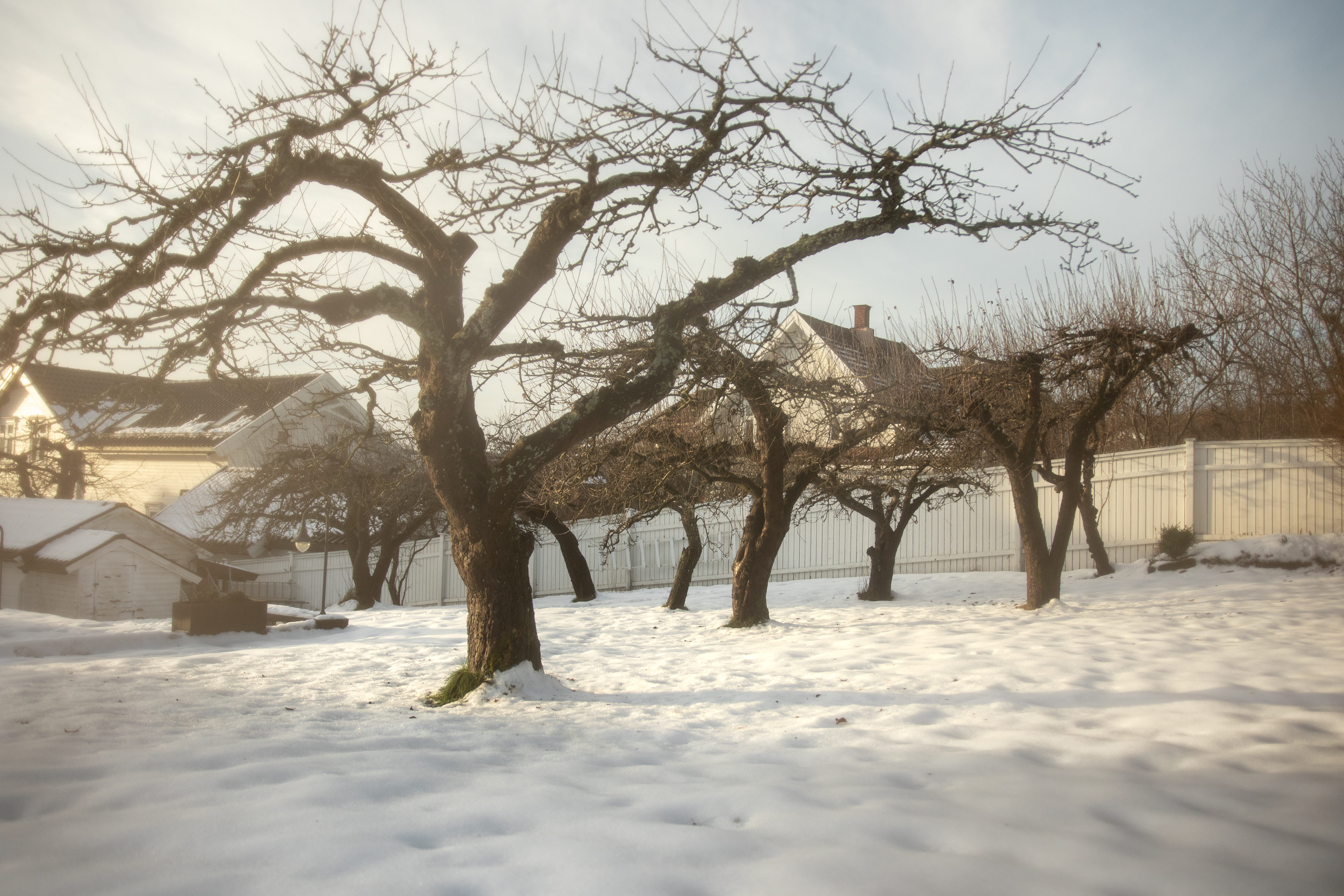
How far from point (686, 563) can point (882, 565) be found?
2960mm

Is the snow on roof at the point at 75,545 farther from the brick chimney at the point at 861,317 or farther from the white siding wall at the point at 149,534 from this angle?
the brick chimney at the point at 861,317

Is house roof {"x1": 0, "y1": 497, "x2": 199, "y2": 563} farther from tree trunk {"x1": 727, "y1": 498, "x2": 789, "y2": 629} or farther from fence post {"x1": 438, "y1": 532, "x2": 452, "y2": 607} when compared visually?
tree trunk {"x1": 727, "y1": 498, "x2": 789, "y2": 629}

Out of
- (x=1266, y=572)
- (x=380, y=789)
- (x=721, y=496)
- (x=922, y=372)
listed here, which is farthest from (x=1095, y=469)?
(x=380, y=789)

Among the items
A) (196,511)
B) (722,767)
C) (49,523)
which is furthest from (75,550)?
(722,767)

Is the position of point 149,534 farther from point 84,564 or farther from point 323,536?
point 323,536

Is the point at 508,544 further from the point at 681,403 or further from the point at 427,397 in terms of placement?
the point at 681,403

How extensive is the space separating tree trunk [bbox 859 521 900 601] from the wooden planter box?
8302 mm

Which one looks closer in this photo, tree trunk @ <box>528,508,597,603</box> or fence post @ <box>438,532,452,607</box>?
tree trunk @ <box>528,508,597,603</box>

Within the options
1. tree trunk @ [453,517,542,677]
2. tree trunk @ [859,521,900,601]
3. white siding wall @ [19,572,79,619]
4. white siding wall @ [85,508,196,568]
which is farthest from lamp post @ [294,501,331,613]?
tree trunk @ [859,521,900,601]

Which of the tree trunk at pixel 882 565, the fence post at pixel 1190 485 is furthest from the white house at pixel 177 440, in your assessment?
the fence post at pixel 1190 485

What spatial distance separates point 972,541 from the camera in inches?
524

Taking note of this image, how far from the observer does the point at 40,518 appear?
14727 mm

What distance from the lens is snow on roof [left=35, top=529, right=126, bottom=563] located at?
13547 mm

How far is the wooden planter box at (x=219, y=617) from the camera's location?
918cm
